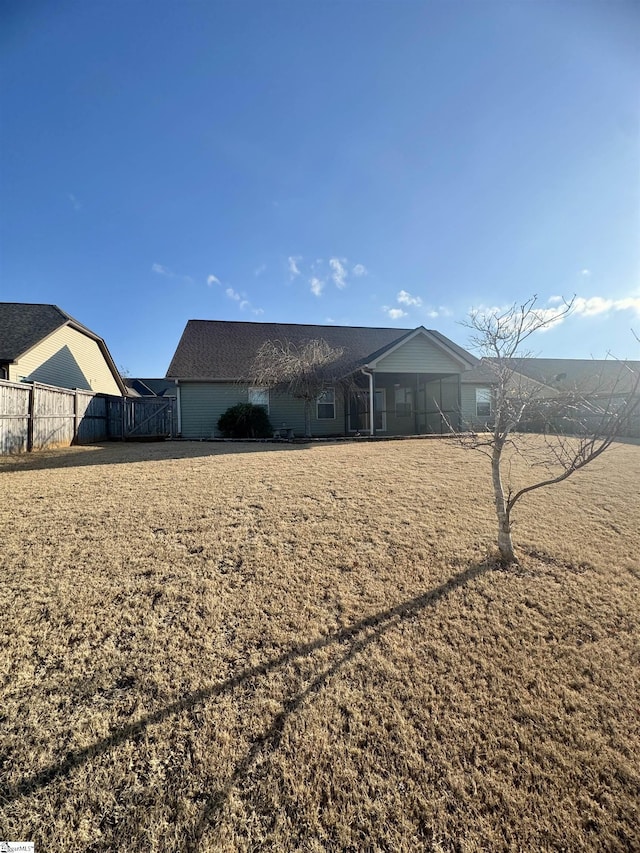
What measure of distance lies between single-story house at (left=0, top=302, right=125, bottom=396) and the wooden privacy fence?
A: 289cm

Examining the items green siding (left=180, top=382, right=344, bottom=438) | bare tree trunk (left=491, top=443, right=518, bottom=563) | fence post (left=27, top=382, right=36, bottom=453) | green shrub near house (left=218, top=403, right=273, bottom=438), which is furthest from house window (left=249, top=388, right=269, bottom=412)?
bare tree trunk (left=491, top=443, right=518, bottom=563)

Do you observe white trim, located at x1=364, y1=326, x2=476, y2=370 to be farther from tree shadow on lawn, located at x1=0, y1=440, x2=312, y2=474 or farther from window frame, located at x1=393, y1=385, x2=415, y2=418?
tree shadow on lawn, located at x1=0, y1=440, x2=312, y2=474

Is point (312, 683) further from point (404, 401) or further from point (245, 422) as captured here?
point (404, 401)

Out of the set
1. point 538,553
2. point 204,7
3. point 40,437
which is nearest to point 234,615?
point 538,553

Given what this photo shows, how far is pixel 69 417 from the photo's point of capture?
12297mm

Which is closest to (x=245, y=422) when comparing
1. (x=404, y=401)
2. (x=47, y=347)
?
(x=404, y=401)

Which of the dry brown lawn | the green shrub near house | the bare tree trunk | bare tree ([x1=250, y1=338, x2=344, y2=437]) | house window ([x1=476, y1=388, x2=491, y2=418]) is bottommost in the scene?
the dry brown lawn

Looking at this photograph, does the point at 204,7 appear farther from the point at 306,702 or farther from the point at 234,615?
the point at 306,702

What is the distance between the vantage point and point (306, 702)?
2271 mm

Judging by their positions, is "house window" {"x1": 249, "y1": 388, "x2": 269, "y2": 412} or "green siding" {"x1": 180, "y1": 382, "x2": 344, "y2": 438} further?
"house window" {"x1": 249, "y1": 388, "x2": 269, "y2": 412}

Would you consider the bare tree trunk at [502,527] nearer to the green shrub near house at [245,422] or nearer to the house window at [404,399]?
the green shrub near house at [245,422]

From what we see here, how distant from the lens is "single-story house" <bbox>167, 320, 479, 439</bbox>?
Answer: 14.7 meters

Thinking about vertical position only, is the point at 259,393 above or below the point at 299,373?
below

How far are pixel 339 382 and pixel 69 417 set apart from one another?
10.3 m
